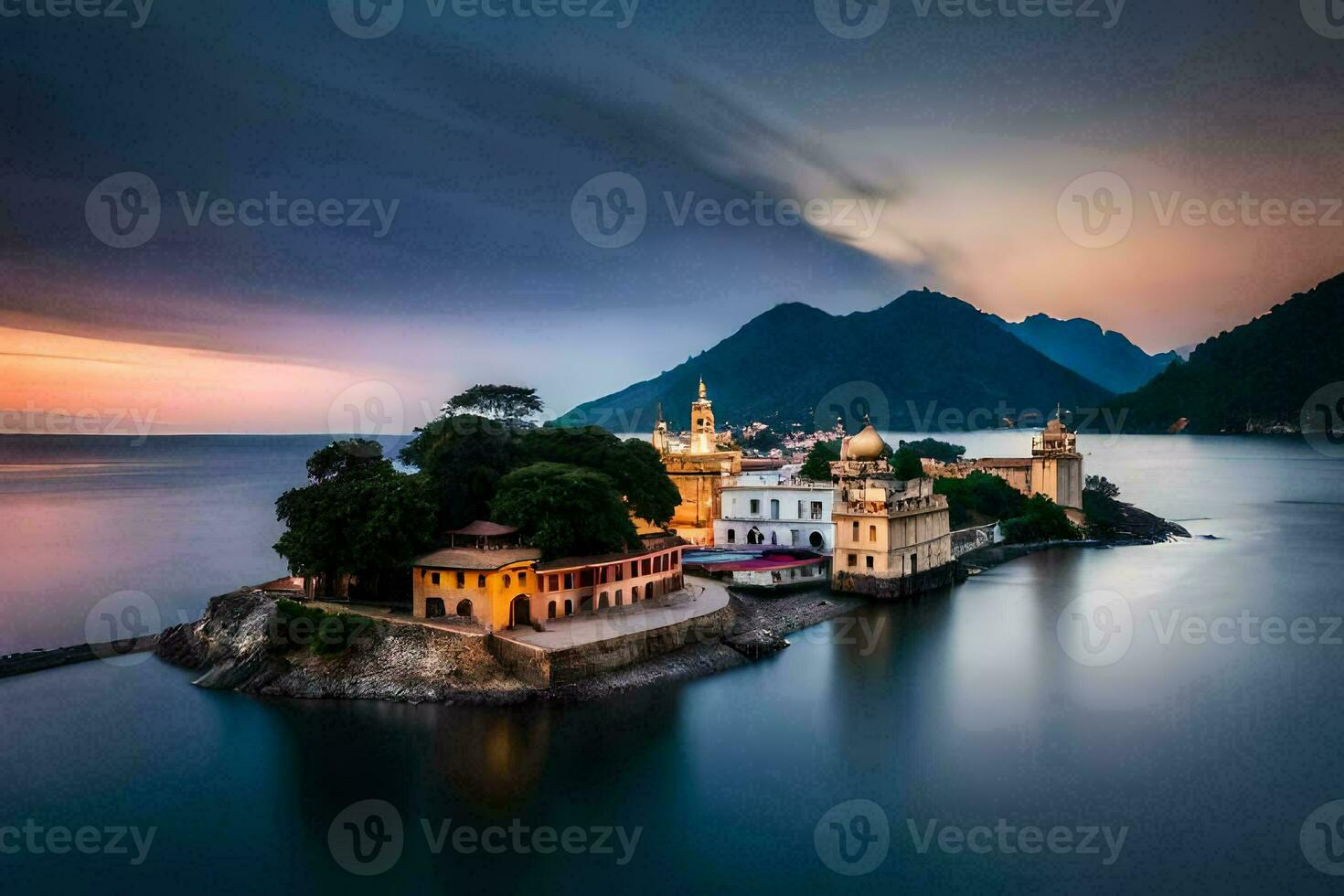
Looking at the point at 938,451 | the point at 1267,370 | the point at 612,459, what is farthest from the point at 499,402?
the point at 1267,370

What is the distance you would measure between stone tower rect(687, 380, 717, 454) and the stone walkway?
70.6 ft

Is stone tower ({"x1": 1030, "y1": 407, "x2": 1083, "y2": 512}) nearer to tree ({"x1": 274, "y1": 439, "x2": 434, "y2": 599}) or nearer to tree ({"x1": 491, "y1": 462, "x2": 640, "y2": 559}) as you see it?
tree ({"x1": 491, "y1": 462, "x2": 640, "y2": 559})

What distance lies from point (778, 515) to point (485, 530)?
20.1 metres

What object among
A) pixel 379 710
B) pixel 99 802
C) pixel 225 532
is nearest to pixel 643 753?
pixel 379 710

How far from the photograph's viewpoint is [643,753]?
20.1 meters

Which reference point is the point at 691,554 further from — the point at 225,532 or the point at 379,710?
the point at 225,532

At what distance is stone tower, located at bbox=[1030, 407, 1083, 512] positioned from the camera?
5809 centimetres

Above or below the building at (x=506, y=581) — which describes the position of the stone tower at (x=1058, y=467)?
above

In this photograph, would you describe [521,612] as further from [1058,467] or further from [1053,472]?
[1058,467]

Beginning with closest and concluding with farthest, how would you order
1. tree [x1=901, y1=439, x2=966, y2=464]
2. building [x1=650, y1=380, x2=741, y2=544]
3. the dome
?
1. the dome
2. building [x1=650, y1=380, x2=741, y2=544]
3. tree [x1=901, y1=439, x2=966, y2=464]

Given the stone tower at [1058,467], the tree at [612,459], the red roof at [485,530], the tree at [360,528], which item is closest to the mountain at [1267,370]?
the stone tower at [1058,467]

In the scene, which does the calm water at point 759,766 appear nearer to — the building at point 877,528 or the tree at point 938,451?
the building at point 877,528

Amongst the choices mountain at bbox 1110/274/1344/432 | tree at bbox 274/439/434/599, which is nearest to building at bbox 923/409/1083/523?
tree at bbox 274/439/434/599

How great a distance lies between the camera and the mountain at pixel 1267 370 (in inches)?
6024
